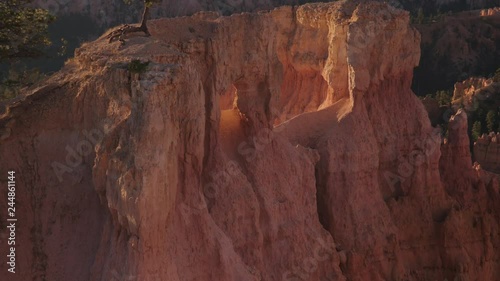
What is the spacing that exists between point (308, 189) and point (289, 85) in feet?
21.0

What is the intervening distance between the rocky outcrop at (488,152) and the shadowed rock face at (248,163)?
38.3ft

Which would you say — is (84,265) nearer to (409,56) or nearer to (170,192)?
(170,192)

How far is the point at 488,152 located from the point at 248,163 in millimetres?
20771

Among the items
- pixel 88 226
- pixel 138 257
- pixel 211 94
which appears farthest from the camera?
pixel 211 94

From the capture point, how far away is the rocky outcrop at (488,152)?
3199 cm

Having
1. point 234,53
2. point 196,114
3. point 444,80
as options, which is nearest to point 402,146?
point 234,53

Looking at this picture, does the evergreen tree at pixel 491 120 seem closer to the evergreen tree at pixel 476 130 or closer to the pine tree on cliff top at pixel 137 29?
the evergreen tree at pixel 476 130

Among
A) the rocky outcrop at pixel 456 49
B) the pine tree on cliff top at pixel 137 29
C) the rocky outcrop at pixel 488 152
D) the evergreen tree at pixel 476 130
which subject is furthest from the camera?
the rocky outcrop at pixel 456 49

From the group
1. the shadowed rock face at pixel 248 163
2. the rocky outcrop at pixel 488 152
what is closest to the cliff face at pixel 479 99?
the rocky outcrop at pixel 488 152

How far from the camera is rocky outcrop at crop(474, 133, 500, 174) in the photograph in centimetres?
3199

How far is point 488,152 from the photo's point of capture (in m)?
32.6

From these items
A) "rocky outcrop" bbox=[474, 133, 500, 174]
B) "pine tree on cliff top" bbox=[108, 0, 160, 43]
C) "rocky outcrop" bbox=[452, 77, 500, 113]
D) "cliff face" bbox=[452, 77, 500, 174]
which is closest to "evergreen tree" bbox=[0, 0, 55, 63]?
"pine tree on cliff top" bbox=[108, 0, 160, 43]

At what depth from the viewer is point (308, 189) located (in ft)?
51.9

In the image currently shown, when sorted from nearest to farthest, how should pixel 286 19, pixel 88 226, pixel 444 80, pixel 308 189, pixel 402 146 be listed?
pixel 88 226, pixel 308 189, pixel 402 146, pixel 286 19, pixel 444 80
